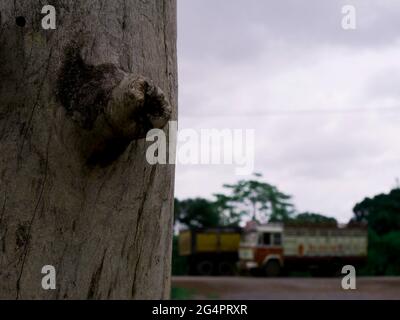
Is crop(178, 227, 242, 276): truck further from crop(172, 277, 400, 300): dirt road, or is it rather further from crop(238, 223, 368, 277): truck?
crop(172, 277, 400, 300): dirt road

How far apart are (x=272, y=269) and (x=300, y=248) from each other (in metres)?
1.31

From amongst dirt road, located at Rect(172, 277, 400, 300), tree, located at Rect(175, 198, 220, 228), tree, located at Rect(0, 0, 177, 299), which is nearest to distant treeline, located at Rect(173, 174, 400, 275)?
tree, located at Rect(175, 198, 220, 228)

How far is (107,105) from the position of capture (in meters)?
1.50

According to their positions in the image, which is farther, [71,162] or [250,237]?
[250,237]

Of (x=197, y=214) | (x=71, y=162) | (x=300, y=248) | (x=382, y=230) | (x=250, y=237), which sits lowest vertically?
(x=71, y=162)

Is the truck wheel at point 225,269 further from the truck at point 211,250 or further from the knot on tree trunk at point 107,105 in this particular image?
the knot on tree trunk at point 107,105

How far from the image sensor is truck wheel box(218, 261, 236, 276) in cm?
2818

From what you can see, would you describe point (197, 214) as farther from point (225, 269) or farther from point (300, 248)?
point (300, 248)

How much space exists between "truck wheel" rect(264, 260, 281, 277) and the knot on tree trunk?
24.0m

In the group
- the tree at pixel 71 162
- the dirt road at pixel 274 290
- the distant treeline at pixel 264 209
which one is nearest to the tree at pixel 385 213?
the distant treeline at pixel 264 209

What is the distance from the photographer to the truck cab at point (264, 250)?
24844 mm

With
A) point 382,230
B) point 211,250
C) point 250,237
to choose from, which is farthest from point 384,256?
point 250,237
